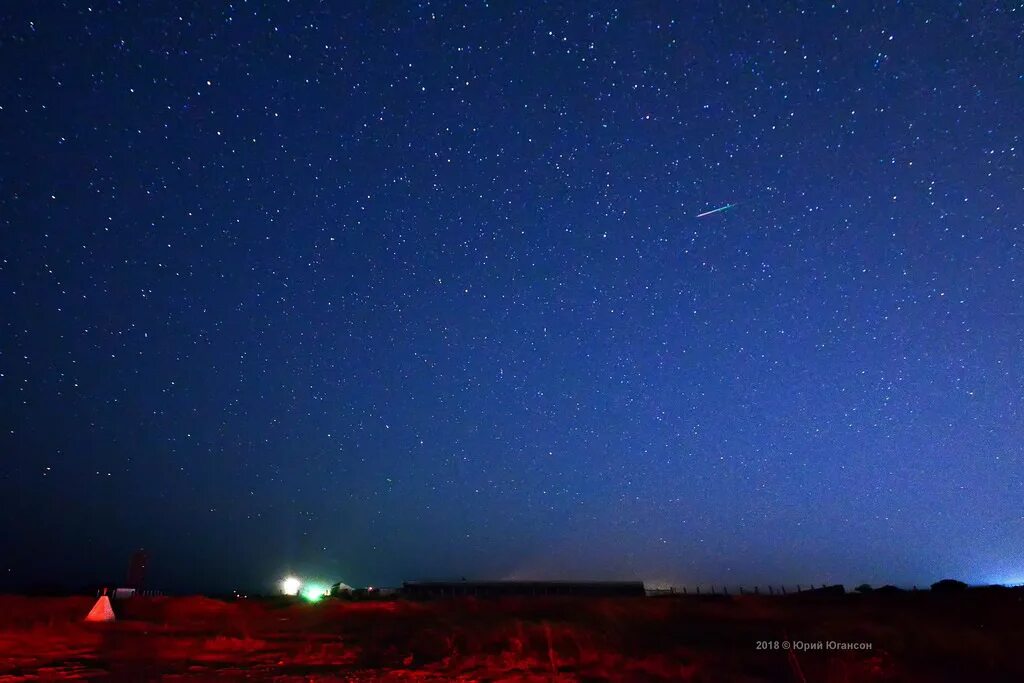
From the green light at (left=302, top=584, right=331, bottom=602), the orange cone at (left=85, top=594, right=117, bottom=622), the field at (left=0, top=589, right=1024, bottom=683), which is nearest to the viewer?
the field at (left=0, top=589, right=1024, bottom=683)

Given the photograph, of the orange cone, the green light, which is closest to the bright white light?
the green light

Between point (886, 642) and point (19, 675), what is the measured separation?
74.2ft

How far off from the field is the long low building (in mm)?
28551

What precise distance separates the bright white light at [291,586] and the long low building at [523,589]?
32.5 feet

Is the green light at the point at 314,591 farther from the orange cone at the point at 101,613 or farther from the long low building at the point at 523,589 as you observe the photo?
the orange cone at the point at 101,613

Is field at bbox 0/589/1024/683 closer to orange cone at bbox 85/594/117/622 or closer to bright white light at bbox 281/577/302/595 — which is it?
orange cone at bbox 85/594/117/622

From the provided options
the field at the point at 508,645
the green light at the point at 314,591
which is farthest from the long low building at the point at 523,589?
the field at the point at 508,645

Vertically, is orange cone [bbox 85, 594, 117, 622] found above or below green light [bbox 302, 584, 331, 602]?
below

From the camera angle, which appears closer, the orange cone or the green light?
the orange cone

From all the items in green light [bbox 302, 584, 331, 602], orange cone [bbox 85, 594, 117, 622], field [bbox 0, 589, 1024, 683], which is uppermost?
green light [bbox 302, 584, 331, 602]

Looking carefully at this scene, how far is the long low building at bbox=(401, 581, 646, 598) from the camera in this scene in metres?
62.0

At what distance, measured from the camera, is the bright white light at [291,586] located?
53.5m

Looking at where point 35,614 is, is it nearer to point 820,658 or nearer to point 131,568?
point 131,568

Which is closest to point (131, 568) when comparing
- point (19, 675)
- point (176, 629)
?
point (176, 629)
